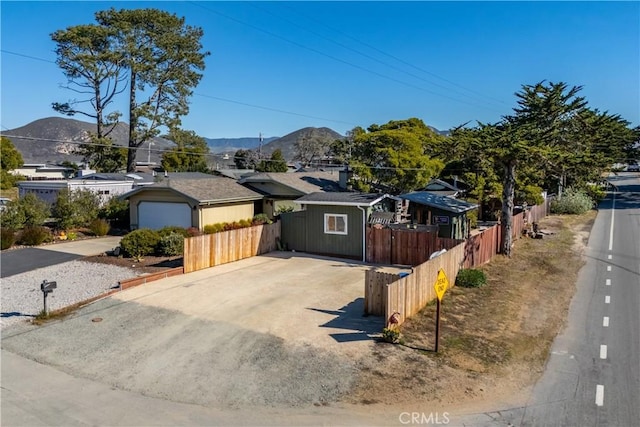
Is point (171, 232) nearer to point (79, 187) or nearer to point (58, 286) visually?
point (58, 286)

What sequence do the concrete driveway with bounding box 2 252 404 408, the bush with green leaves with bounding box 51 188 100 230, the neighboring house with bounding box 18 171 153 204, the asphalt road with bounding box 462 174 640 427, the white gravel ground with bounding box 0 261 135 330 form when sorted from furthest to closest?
the neighboring house with bounding box 18 171 153 204, the bush with green leaves with bounding box 51 188 100 230, the white gravel ground with bounding box 0 261 135 330, the concrete driveway with bounding box 2 252 404 408, the asphalt road with bounding box 462 174 640 427

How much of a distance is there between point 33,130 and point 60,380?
200m

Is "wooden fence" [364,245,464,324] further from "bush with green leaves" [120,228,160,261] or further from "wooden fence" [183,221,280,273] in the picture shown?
A: "bush with green leaves" [120,228,160,261]

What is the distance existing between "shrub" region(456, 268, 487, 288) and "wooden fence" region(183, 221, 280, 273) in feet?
30.9

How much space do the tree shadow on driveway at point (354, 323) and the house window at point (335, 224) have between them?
24.9 feet

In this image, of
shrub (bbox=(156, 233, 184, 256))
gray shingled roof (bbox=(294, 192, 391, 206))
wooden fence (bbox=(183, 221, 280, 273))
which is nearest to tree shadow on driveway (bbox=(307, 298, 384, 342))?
wooden fence (bbox=(183, 221, 280, 273))

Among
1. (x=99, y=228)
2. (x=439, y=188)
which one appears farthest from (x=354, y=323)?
(x=439, y=188)

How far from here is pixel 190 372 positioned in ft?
30.2

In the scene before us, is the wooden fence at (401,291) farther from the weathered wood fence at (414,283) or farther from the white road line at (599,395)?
the white road line at (599,395)

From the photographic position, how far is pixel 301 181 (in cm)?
3150

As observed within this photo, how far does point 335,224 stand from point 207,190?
933cm

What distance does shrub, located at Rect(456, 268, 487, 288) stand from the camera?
1529 centimetres

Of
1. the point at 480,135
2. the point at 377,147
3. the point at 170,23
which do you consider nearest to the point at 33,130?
the point at 170,23

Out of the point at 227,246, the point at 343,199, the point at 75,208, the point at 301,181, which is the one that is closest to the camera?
the point at 227,246
